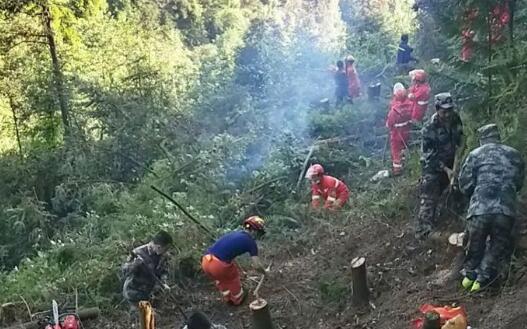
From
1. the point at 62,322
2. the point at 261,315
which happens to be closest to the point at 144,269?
the point at 62,322

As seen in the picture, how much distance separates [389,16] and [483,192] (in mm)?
20579

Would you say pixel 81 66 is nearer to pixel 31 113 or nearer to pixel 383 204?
pixel 31 113

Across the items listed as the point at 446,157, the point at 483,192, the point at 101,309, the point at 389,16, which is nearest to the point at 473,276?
the point at 483,192

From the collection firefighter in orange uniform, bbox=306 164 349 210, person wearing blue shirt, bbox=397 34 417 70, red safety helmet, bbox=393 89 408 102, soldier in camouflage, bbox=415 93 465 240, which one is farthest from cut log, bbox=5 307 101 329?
person wearing blue shirt, bbox=397 34 417 70

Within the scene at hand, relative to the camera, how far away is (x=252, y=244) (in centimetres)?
787

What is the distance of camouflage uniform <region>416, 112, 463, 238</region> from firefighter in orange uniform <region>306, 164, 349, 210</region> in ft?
8.47

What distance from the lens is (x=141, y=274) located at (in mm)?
8141

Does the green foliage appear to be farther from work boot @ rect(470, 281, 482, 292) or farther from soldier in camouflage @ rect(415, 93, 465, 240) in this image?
work boot @ rect(470, 281, 482, 292)

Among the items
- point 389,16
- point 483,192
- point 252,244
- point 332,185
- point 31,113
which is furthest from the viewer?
point 389,16

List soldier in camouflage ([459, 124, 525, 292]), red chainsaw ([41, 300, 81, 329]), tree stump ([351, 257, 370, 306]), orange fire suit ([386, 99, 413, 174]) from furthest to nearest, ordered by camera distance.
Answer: orange fire suit ([386, 99, 413, 174])
red chainsaw ([41, 300, 81, 329])
tree stump ([351, 257, 370, 306])
soldier in camouflage ([459, 124, 525, 292])

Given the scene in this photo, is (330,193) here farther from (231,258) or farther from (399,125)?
(231,258)

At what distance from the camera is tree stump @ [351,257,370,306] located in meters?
7.21

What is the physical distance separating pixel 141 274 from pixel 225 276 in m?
1.05

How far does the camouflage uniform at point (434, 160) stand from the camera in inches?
308
